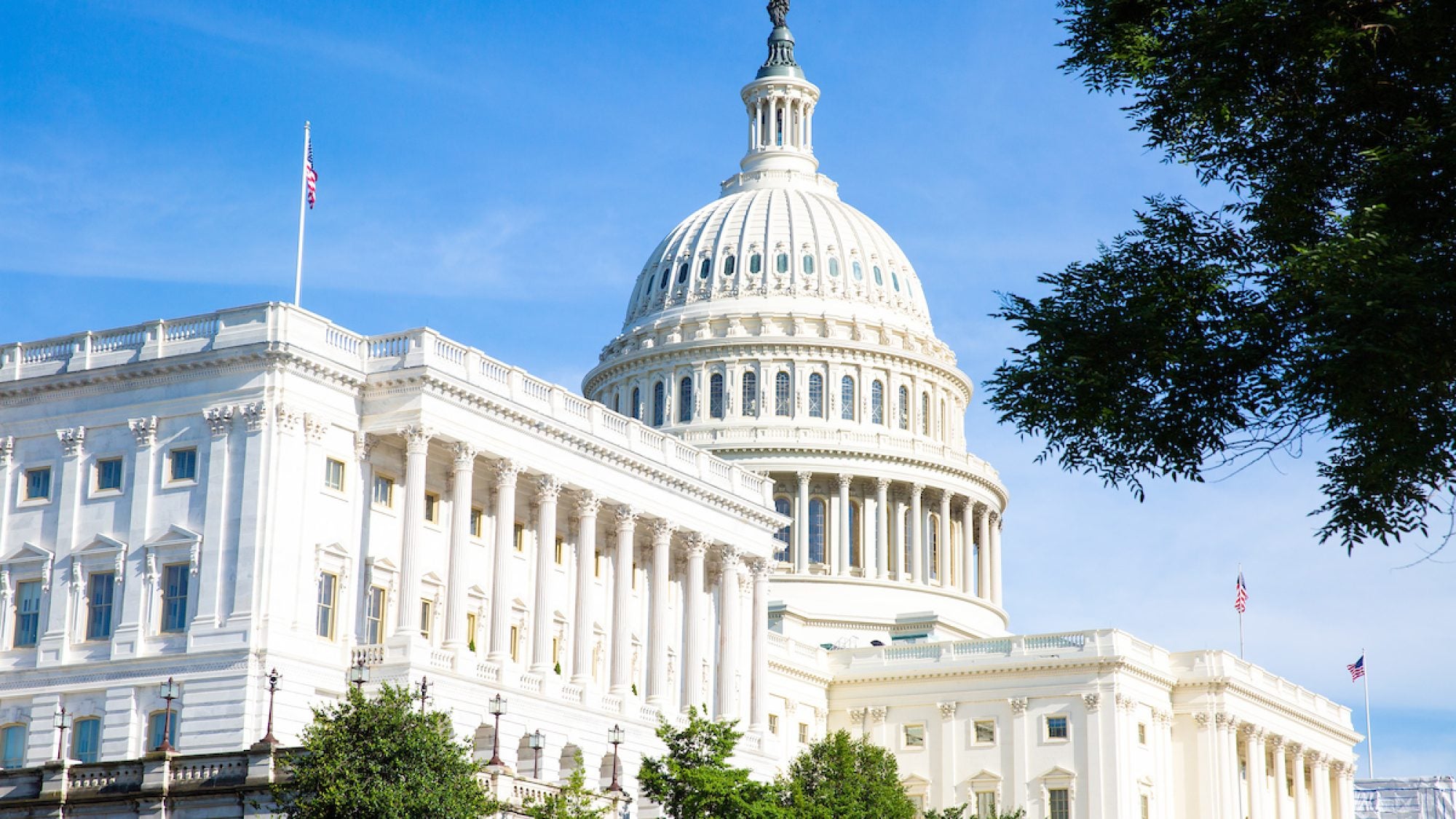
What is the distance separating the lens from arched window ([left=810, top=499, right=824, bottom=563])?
134 metres

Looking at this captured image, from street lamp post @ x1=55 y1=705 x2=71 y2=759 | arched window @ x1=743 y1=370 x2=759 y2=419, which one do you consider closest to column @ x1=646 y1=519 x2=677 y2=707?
street lamp post @ x1=55 y1=705 x2=71 y2=759

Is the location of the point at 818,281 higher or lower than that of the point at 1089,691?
higher

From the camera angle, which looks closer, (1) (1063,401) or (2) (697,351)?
(1) (1063,401)

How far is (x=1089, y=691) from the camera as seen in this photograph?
363ft

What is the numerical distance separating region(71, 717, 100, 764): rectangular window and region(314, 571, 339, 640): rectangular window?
307 inches

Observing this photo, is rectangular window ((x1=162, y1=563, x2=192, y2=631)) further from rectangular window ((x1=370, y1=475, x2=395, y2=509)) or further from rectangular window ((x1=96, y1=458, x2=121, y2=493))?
rectangular window ((x1=370, y1=475, x2=395, y2=509))

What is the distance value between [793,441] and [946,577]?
539 inches

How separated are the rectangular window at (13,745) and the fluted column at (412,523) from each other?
509 inches

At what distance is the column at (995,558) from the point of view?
144500 mm

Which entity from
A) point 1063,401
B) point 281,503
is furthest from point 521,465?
point 1063,401

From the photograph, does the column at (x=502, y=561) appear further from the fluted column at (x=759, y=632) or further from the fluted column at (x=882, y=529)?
the fluted column at (x=882, y=529)

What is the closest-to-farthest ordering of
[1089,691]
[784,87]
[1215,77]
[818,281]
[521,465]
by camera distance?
[1215,77]
[521,465]
[1089,691]
[818,281]
[784,87]

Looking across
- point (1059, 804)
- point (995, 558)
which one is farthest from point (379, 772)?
point (995, 558)

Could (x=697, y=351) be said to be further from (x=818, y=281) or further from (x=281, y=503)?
(x=281, y=503)
